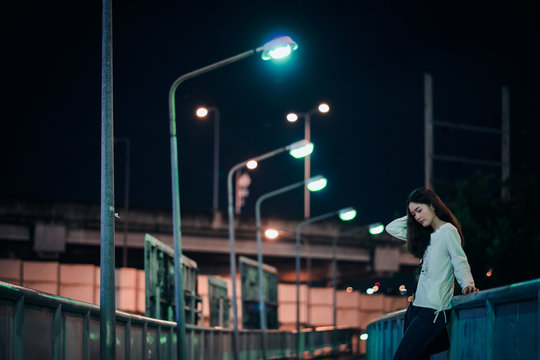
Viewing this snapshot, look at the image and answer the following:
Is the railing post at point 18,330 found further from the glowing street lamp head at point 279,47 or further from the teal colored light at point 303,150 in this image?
the teal colored light at point 303,150

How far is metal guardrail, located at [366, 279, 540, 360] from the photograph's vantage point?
6.59 metres

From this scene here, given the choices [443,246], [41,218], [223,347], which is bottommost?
[223,347]

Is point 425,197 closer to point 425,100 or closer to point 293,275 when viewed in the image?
point 425,100

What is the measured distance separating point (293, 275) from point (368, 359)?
196 feet

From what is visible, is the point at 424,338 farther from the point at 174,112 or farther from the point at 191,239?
the point at 191,239

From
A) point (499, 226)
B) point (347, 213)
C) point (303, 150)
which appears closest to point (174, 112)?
point (303, 150)

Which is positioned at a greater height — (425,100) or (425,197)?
(425,100)

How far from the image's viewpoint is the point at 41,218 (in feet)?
175

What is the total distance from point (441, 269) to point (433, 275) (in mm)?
76

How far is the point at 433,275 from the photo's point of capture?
23.8 feet

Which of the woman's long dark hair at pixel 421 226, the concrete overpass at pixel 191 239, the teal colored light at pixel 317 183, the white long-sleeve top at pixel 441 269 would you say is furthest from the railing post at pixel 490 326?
the concrete overpass at pixel 191 239

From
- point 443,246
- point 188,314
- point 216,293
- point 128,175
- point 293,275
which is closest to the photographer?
point 443,246

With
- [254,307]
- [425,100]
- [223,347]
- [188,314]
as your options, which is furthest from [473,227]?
[188,314]

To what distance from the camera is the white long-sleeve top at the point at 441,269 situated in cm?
716
